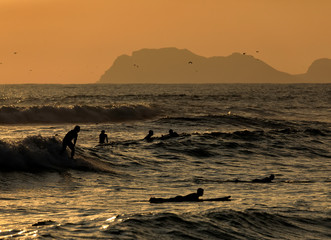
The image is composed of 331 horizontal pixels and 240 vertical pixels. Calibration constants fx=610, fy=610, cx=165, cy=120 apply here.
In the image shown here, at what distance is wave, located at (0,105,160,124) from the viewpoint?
2509 inches

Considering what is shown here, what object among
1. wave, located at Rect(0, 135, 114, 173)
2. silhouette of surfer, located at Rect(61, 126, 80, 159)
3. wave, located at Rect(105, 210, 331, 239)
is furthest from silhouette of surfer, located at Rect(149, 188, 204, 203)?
silhouette of surfer, located at Rect(61, 126, 80, 159)

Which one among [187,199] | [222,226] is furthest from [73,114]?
[222,226]

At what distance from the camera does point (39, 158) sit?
82.9 feet

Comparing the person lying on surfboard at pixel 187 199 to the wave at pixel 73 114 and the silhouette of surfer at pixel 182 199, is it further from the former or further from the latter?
the wave at pixel 73 114

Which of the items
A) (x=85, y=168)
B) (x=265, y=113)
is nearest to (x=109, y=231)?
(x=85, y=168)

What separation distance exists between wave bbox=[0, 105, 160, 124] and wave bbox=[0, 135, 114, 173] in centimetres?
3640

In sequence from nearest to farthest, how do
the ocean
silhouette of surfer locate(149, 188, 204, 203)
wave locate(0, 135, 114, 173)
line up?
the ocean
silhouette of surfer locate(149, 188, 204, 203)
wave locate(0, 135, 114, 173)

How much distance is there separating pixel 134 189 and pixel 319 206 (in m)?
6.47

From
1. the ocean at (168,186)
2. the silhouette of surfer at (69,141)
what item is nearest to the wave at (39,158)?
the ocean at (168,186)

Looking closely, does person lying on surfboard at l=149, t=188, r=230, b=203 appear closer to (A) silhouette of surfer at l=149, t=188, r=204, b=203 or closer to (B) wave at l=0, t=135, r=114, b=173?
(A) silhouette of surfer at l=149, t=188, r=204, b=203

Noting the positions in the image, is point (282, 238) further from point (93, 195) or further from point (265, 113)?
point (265, 113)

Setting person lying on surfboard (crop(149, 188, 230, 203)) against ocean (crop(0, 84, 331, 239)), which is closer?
ocean (crop(0, 84, 331, 239))

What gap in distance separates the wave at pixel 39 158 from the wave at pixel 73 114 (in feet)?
119

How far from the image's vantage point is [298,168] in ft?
94.3
